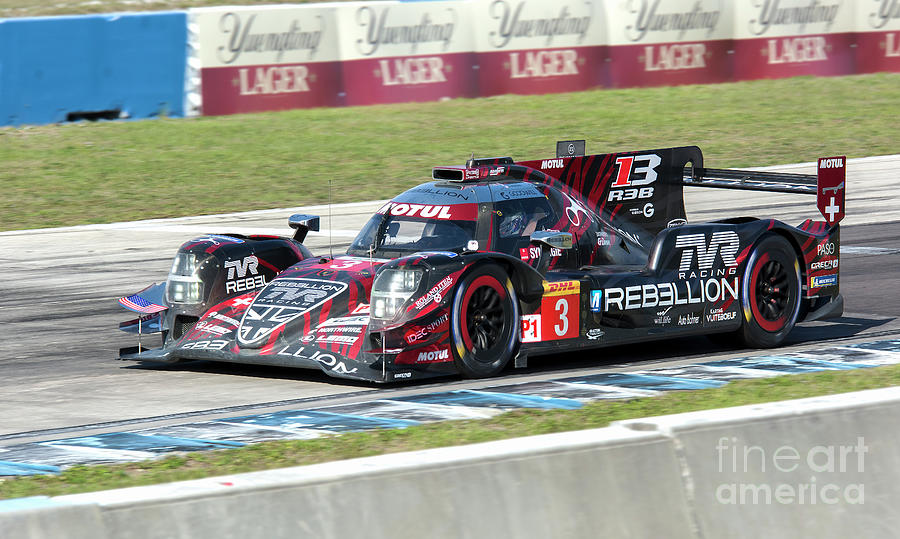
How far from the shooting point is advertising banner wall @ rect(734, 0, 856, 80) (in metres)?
28.3

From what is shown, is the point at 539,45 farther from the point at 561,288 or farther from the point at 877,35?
the point at 561,288

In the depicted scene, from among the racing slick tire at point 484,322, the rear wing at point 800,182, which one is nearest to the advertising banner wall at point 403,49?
the rear wing at point 800,182

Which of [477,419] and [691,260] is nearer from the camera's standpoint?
[477,419]

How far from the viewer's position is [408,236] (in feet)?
33.2

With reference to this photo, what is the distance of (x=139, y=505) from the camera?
14.1ft

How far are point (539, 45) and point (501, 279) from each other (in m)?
17.5

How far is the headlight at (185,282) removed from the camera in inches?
402

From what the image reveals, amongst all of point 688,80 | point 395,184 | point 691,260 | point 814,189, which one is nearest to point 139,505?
point 691,260

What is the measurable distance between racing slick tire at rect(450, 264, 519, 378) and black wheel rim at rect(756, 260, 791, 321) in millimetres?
2338

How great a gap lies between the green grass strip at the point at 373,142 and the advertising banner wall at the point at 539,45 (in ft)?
1.02

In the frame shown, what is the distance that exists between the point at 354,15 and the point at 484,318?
52.5 ft

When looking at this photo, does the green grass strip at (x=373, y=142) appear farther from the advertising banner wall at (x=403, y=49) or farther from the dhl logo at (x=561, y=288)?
the dhl logo at (x=561, y=288)

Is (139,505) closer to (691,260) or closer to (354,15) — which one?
(691,260)

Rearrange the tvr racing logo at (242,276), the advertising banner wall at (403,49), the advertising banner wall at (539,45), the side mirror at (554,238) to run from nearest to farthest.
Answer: the side mirror at (554,238) → the tvr racing logo at (242,276) → the advertising banner wall at (403,49) → the advertising banner wall at (539,45)
